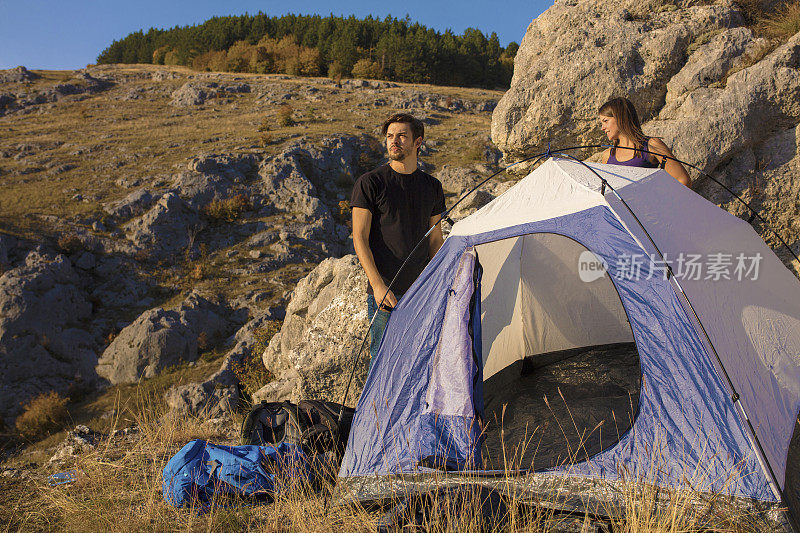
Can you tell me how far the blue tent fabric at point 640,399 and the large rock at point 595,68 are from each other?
449cm

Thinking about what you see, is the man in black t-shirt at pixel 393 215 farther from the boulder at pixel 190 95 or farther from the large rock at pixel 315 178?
the boulder at pixel 190 95

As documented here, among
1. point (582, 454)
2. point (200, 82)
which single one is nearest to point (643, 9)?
point (582, 454)

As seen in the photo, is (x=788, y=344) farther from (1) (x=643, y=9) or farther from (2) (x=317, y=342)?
(1) (x=643, y=9)

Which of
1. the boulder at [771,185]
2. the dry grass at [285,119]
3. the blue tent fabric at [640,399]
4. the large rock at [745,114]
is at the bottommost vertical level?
the blue tent fabric at [640,399]

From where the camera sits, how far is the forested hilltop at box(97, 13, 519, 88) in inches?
1850

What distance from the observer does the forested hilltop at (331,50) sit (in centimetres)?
4700

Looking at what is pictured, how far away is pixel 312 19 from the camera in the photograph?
2303 inches

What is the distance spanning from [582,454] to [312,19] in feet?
213

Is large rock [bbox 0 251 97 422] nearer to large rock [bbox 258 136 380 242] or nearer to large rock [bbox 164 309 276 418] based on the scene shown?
large rock [bbox 164 309 276 418]

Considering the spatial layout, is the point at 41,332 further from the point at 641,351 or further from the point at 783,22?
the point at 783,22

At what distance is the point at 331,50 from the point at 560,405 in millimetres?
50854

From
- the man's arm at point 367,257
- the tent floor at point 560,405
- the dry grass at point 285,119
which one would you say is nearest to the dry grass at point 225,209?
the dry grass at point 285,119

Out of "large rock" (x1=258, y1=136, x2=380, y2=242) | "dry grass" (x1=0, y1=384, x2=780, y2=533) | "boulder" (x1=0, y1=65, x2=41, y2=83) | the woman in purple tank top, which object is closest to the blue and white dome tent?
"dry grass" (x1=0, y1=384, x2=780, y2=533)

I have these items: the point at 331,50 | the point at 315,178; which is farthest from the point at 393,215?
the point at 331,50
